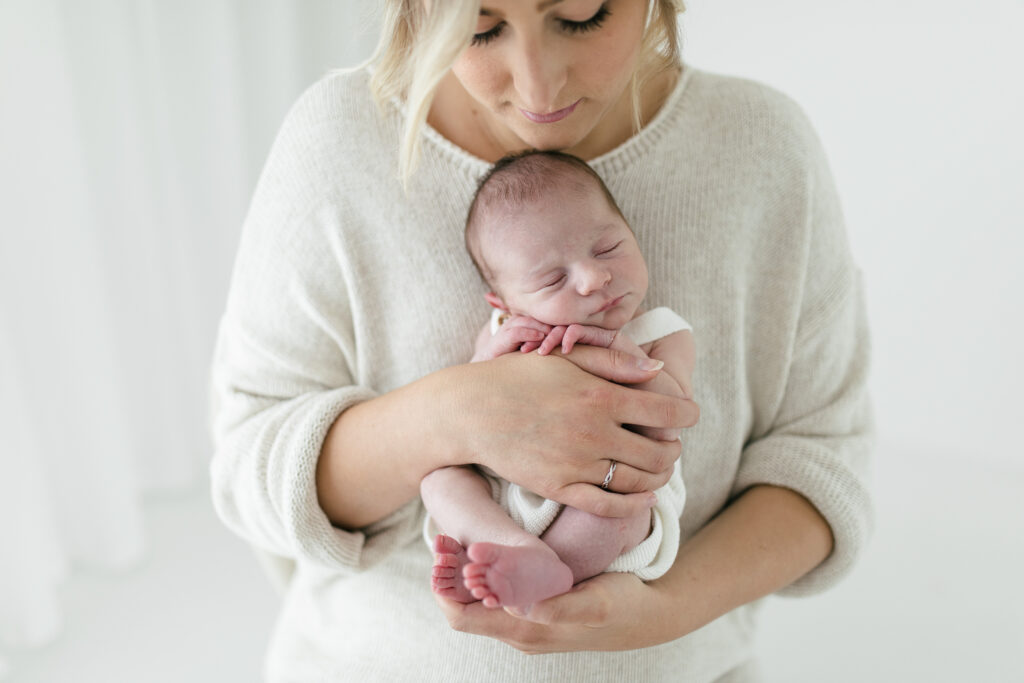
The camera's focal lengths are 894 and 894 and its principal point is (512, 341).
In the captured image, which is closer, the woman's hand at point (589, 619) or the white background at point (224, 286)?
the woman's hand at point (589, 619)

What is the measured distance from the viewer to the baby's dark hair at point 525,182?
0.98 metres

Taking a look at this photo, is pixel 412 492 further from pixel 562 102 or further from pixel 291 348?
pixel 562 102

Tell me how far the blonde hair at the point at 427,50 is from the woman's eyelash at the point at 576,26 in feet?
0.21

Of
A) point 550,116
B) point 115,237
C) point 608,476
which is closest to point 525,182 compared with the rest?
point 550,116

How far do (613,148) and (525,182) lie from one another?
0.71 ft

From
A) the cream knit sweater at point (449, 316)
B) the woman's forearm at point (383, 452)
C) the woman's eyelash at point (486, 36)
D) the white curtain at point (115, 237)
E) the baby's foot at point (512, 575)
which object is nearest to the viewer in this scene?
the baby's foot at point (512, 575)

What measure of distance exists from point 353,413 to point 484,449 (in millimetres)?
206

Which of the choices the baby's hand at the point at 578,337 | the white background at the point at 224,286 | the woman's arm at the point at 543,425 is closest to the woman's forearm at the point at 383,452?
the woman's arm at the point at 543,425

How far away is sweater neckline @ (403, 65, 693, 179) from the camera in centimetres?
112

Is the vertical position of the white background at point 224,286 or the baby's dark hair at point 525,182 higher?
the baby's dark hair at point 525,182

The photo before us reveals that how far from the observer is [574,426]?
957 millimetres

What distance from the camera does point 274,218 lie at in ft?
3.76

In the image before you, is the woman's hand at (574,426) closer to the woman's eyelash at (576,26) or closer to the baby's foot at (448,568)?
the baby's foot at (448,568)

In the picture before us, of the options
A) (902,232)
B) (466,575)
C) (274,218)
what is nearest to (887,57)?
(902,232)
